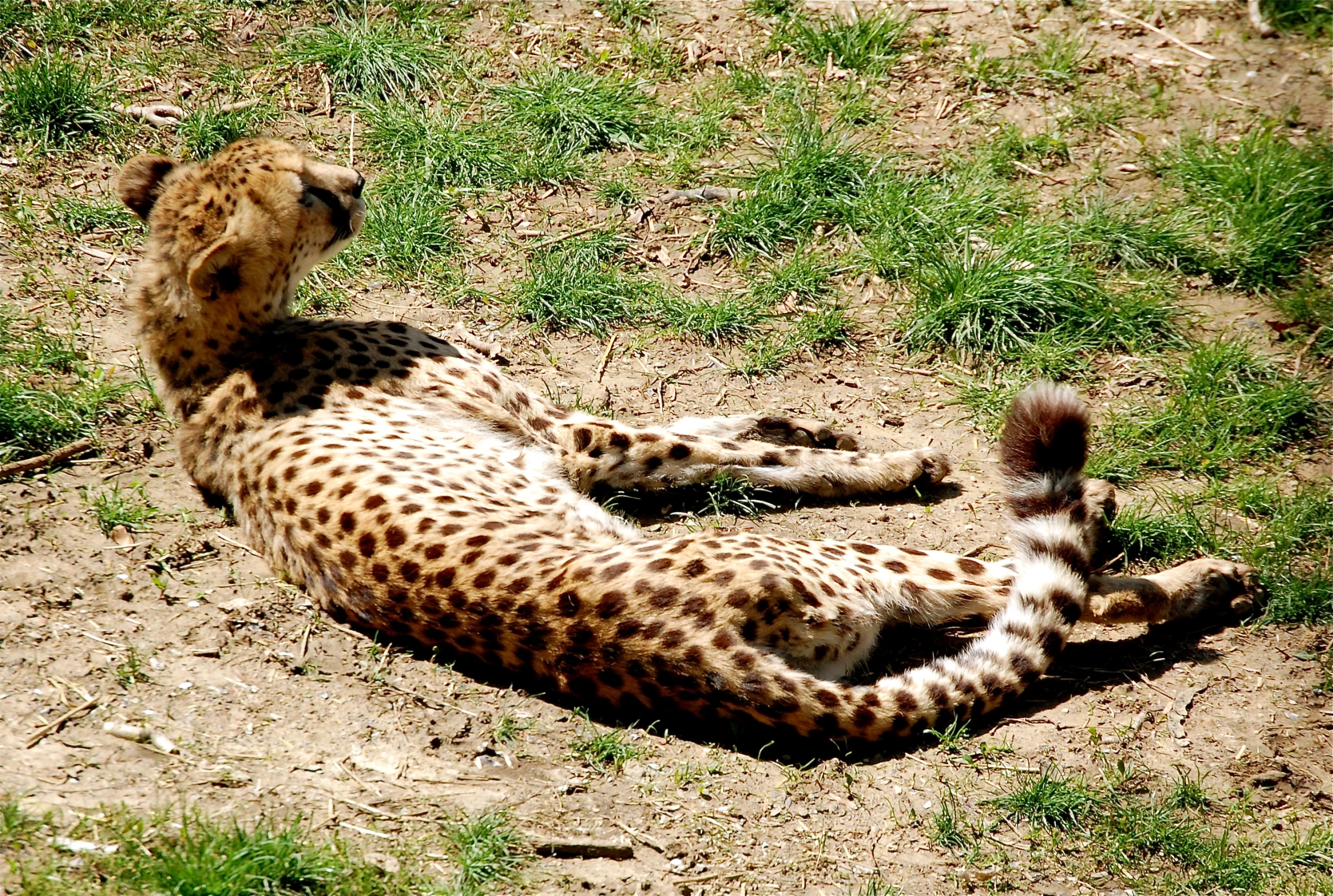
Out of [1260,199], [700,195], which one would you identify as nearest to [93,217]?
[700,195]

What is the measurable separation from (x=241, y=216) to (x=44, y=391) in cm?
108

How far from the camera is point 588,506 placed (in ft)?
15.7

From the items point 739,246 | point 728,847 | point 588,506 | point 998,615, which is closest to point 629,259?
point 739,246

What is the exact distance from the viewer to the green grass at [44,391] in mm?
4871

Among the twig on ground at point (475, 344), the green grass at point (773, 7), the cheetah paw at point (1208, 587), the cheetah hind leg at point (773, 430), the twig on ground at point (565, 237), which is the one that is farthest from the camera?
the green grass at point (773, 7)

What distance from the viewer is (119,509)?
15.0 ft

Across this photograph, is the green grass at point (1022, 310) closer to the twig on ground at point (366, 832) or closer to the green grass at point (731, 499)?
the green grass at point (731, 499)

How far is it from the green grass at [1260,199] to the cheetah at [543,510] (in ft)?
6.57

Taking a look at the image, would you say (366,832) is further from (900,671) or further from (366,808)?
(900,671)

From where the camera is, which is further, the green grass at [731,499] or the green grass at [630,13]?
the green grass at [630,13]

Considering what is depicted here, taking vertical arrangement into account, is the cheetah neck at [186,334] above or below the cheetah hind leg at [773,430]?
above

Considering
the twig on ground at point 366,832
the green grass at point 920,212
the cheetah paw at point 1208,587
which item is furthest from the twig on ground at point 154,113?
the cheetah paw at point 1208,587

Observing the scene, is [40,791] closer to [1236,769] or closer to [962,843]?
[962,843]

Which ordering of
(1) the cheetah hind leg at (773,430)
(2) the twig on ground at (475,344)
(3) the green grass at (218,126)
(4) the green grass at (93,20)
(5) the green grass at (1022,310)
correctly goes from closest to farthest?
(1) the cheetah hind leg at (773,430) → (2) the twig on ground at (475,344) → (5) the green grass at (1022,310) → (3) the green grass at (218,126) → (4) the green grass at (93,20)
